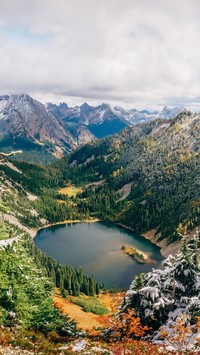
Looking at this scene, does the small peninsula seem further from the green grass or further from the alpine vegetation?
the alpine vegetation

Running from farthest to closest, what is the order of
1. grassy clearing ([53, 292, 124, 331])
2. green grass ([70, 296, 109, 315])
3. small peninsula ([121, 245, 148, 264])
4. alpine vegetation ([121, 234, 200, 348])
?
small peninsula ([121, 245, 148, 264]) → green grass ([70, 296, 109, 315]) → grassy clearing ([53, 292, 124, 331]) → alpine vegetation ([121, 234, 200, 348])

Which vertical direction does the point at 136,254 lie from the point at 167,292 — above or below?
below

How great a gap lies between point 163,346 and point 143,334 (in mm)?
7990

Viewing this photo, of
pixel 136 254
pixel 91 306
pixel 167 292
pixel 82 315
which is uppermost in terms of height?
pixel 167 292

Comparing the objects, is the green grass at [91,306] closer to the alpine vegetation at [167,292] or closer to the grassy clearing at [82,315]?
the grassy clearing at [82,315]

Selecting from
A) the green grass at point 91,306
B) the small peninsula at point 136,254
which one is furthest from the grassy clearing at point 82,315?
the small peninsula at point 136,254

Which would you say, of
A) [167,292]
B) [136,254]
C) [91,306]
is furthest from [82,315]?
[136,254]

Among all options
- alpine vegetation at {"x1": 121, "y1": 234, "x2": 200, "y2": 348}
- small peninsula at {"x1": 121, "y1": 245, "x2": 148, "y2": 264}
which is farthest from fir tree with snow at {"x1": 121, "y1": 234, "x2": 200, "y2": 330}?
small peninsula at {"x1": 121, "y1": 245, "x2": 148, "y2": 264}

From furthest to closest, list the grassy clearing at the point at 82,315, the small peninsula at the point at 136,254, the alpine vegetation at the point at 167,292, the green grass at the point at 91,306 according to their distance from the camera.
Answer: the small peninsula at the point at 136,254 → the green grass at the point at 91,306 → the grassy clearing at the point at 82,315 → the alpine vegetation at the point at 167,292

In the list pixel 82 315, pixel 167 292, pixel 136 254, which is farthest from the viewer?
pixel 136 254

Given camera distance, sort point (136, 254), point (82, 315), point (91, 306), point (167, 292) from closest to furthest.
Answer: point (167, 292)
point (82, 315)
point (91, 306)
point (136, 254)

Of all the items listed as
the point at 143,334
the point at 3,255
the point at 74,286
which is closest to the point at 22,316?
the point at 3,255

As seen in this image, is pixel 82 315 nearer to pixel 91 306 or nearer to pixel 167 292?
pixel 91 306

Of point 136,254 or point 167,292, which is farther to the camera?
point 136,254
